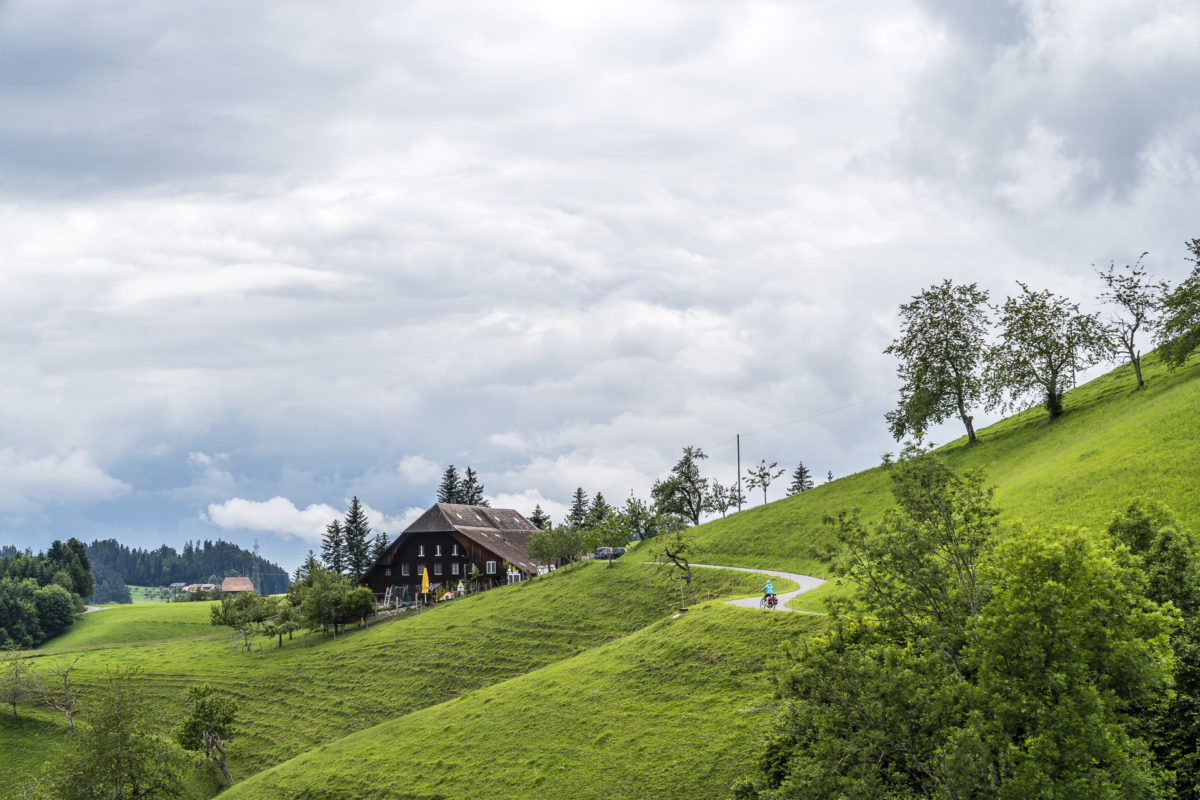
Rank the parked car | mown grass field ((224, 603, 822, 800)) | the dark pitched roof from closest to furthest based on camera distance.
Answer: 1. mown grass field ((224, 603, 822, 800))
2. the parked car
3. the dark pitched roof

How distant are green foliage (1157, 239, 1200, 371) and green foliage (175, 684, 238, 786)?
80016 millimetres

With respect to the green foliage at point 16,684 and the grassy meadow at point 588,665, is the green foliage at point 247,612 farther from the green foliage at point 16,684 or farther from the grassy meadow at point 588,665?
the green foliage at point 16,684

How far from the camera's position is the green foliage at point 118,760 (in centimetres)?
4003

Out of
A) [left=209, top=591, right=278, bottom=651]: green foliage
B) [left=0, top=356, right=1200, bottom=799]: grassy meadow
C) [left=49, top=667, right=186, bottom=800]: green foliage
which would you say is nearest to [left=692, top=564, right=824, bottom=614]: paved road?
[left=0, top=356, right=1200, bottom=799]: grassy meadow

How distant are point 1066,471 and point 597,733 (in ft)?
122

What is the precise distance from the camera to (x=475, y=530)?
111 metres

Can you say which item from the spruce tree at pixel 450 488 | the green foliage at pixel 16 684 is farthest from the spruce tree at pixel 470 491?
the green foliage at pixel 16 684

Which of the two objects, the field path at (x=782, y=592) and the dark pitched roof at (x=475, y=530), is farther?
the dark pitched roof at (x=475, y=530)

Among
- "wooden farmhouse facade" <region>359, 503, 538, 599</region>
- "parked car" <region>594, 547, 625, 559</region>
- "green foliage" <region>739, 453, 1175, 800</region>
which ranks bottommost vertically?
"green foliage" <region>739, 453, 1175, 800</region>

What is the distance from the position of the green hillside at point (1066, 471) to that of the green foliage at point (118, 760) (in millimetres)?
36599

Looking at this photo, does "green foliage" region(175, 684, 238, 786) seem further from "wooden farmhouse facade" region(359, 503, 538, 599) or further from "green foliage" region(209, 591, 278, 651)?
"wooden farmhouse facade" region(359, 503, 538, 599)

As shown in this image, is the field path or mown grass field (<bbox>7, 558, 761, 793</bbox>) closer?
the field path

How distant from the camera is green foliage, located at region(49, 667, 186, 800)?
131ft

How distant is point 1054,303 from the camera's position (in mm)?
76062
